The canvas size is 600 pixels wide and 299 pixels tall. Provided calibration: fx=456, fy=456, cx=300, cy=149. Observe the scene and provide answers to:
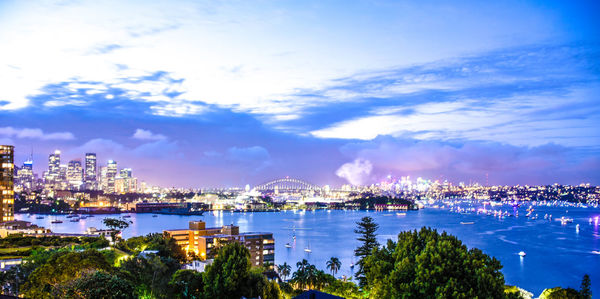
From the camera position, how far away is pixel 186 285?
9.99 meters

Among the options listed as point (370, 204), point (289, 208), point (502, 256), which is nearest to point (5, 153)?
point (502, 256)

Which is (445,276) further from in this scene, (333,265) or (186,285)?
(333,265)

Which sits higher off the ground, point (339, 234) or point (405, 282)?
point (405, 282)

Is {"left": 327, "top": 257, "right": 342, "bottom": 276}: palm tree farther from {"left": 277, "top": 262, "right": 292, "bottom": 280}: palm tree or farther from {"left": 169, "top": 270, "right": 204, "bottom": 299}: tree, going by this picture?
{"left": 169, "top": 270, "right": 204, "bottom": 299}: tree

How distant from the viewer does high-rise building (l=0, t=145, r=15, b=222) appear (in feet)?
96.6

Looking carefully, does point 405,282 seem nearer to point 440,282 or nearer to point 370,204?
point 440,282

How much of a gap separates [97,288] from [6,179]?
27527 mm

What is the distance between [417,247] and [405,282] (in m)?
1.30

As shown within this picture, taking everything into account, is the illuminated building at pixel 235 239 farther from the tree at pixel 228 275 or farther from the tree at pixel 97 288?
the tree at pixel 97 288

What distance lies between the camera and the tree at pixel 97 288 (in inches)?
272

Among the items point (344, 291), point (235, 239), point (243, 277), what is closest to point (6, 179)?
point (235, 239)

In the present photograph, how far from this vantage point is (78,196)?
338 feet

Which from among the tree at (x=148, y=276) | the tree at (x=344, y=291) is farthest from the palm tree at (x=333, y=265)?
the tree at (x=148, y=276)

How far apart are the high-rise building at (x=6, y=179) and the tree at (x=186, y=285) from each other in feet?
82.6
